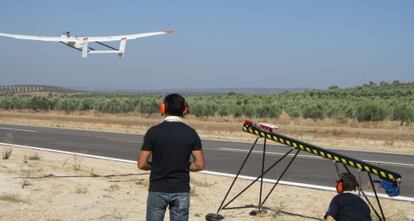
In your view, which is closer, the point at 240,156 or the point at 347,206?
the point at 347,206

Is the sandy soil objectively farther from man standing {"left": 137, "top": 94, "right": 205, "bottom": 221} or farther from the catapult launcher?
man standing {"left": 137, "top": 94, "right": 205, "bottom": 221}

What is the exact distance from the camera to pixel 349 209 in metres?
5.70

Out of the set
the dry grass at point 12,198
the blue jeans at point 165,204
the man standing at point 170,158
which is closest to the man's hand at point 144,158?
the man standing at point 170,158

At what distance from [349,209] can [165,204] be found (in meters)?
1.77

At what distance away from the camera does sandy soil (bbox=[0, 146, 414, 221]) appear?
9.09 metres

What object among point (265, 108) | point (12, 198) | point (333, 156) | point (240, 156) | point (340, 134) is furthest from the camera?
point (265, 108)

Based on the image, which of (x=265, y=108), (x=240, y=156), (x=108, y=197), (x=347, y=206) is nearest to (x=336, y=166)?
(x=347, y=206)

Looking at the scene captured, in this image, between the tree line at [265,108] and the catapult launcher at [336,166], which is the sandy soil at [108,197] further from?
the tree line at [265,108]

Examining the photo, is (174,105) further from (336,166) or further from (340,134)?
(340,134)

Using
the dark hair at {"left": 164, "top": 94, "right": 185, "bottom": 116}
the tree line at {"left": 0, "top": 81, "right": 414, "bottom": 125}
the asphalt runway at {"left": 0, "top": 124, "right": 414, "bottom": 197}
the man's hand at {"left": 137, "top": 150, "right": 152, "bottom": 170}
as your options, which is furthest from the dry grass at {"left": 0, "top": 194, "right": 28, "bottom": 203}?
the tree line at {"left": 0, "top": 81, "right": 414, "bottom": 125}

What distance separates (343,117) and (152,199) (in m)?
34.0

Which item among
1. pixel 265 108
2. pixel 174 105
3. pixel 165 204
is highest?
pixel 174 105

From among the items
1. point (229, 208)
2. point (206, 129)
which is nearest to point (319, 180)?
point (229, 208)

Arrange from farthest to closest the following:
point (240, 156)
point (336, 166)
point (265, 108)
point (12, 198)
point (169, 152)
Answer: point (265, 108) < point (240, 156) < point (12, 198) < point (336, 166) < point (169, 152)
